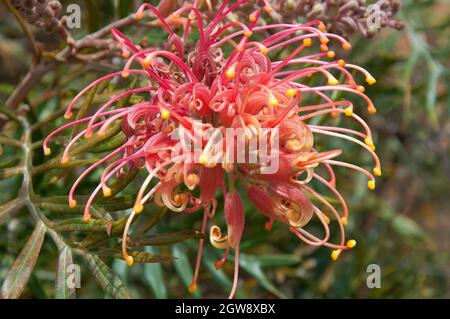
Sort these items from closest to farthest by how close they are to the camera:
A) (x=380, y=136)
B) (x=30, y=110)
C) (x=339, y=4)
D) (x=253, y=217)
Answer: (x=339, y=4), (x=30, y=110), (x=253, y=217), (x=380, y=136)

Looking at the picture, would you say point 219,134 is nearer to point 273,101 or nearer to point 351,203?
point 273,101

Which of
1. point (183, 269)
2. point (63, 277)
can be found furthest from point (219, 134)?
point (183, 269)

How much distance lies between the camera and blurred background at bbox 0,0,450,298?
1386 mm

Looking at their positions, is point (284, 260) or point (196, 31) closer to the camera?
point (196, 31)

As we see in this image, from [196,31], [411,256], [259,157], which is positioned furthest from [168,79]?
[411,256]

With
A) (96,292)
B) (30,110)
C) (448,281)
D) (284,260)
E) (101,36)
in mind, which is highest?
A: (101,36)

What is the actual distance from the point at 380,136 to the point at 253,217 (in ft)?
2.66

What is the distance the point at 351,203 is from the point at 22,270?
1.24 meters

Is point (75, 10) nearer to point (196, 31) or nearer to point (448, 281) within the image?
point (196, 31)

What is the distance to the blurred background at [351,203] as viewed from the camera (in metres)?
1.39

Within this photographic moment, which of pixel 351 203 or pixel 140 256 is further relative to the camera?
pixel 351 203

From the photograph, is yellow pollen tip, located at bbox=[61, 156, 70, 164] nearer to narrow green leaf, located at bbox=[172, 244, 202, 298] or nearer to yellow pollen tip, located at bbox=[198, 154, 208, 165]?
yellow pollen tip, located at bbox=[198, 154, 208, 165]

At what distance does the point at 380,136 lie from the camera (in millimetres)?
2123

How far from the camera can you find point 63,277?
0.92 metres
